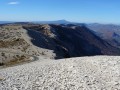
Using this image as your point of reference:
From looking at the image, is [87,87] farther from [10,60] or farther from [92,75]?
[10,60]

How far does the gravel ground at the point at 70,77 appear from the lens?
88.9ft

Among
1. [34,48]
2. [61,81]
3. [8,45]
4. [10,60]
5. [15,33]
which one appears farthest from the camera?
[15,33]

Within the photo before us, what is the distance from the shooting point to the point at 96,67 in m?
33.4

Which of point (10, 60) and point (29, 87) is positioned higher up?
point (29, 87)

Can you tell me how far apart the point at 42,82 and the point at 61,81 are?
6.74ft

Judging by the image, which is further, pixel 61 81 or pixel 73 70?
pixel 73 70

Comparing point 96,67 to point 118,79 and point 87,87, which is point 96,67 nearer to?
point 118,79

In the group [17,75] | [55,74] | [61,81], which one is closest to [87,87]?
[61,81]

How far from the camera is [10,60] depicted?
7019cm

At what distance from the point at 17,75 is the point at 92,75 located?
8.60m

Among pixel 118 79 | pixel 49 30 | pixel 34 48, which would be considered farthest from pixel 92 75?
pixel 49 30

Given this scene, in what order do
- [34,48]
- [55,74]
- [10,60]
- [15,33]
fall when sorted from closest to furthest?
[55,74] < [10,60] < [34,48] < [15,33]

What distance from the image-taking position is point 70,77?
30203 millimetres

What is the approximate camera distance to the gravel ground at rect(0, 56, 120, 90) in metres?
27.1
